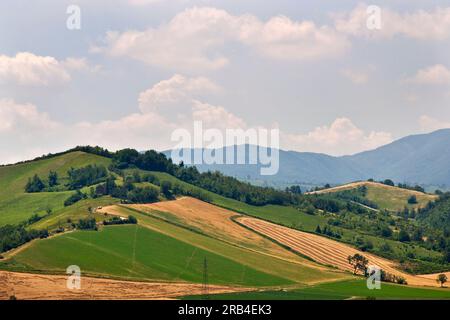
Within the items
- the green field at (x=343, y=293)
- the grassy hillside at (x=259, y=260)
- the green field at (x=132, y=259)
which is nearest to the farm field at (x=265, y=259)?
the grassy hillside at (x=259, y=260)

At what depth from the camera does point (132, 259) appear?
537 feet

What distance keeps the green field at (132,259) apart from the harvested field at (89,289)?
7.01m

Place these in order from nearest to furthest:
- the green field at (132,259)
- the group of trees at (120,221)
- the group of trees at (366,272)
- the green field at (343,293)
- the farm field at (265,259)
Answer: the green field at (343,293), the green field at (132,259), the farm field at (265,259), the group of trees at (366,272), the group of trees at (120,221)

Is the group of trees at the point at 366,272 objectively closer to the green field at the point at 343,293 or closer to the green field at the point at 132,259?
the green field at the point at 343,293

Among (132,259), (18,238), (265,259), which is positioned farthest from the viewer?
(265,259)

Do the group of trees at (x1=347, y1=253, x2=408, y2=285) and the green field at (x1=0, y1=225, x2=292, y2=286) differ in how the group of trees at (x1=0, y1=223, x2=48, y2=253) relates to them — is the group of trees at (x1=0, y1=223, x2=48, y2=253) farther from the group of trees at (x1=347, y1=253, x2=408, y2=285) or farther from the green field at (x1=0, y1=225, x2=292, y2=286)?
the group of trees at (x1=347, y1=253, x2=408, y2=285)

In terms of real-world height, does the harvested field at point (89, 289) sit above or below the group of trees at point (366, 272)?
above

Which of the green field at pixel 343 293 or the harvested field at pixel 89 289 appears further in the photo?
the green field at pixel 343 293

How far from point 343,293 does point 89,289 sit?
50156 mm

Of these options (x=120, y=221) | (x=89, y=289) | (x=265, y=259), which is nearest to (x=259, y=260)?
(x=265, y=259)

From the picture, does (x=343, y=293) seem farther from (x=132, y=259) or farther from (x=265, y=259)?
(x=132, y=259)

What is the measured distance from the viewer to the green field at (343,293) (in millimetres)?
138500
